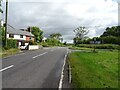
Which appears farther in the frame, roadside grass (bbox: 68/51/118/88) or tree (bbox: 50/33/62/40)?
tree (bbox: 50/33/62/40)

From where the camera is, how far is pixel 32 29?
124625mm

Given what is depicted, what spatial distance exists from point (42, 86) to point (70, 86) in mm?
1204

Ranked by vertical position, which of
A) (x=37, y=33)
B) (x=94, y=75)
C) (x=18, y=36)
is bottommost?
(x=94, y=75)

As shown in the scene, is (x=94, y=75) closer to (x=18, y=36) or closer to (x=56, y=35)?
(x=18, y=36)

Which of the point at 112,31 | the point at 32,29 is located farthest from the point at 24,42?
the point at 112,31

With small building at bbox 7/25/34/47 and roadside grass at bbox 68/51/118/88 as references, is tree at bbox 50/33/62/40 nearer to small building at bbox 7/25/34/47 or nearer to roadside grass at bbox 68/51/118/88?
small building at bbox 7/25/34/47

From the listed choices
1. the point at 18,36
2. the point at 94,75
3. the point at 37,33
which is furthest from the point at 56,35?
the point at 94,75

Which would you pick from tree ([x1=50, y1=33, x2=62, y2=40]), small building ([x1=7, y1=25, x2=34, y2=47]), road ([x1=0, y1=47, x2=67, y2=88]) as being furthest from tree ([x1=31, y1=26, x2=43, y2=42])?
road ([x1=0, y1=47, x2=67, y2=88])

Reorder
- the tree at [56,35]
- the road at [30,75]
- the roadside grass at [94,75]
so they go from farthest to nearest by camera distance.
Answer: the tree at [56,35], the roadside grass at [94,75], the road at [30,75]

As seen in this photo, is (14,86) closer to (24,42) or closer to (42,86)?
(42,86)

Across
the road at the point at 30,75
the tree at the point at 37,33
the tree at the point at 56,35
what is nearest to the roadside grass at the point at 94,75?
the road at the point at 30,75

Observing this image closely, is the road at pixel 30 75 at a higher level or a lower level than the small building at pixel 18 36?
lower

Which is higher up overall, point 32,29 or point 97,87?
point 32,29

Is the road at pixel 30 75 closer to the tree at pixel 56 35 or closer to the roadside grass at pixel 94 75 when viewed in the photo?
the roadside grass at pixel 94 75
